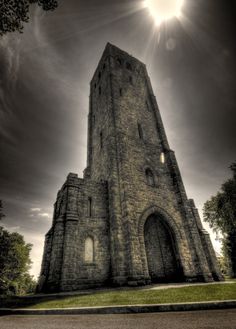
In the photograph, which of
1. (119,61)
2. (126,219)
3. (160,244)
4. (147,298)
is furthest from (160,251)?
(119,61)

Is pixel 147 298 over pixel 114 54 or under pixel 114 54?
under

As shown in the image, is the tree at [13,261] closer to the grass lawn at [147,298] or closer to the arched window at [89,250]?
the arched window at [89,250]

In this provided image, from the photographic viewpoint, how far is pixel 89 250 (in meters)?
13.5

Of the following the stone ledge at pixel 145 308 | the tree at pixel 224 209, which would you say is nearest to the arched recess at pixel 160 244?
the stone ledge at pixel 145 308

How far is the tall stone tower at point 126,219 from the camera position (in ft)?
40.8

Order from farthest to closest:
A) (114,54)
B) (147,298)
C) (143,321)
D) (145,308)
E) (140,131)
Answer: (114,54) < (140,131) < (147,298) < (145,308) < (143,321)

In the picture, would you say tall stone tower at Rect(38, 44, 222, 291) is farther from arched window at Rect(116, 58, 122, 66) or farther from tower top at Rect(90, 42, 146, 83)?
tower top at Rect(90, 42, 146, 83)

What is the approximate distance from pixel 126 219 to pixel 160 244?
13.0ft

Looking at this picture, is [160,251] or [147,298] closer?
[147,298]

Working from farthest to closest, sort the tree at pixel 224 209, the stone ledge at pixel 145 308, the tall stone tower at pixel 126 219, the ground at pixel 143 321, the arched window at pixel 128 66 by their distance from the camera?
the arched window at pixel 128 66, the tree at pixel 224 209, the tall stone tower at pixel 126 219, the stone ledge at pixel 145 308, the ground at pixel 143 321

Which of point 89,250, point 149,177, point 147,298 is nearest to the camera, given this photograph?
point 147,298

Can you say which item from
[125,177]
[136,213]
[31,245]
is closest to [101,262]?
[136,213]

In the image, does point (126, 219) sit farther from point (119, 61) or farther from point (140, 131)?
point (119, 61)

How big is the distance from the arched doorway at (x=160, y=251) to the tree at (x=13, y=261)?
21708 mm
